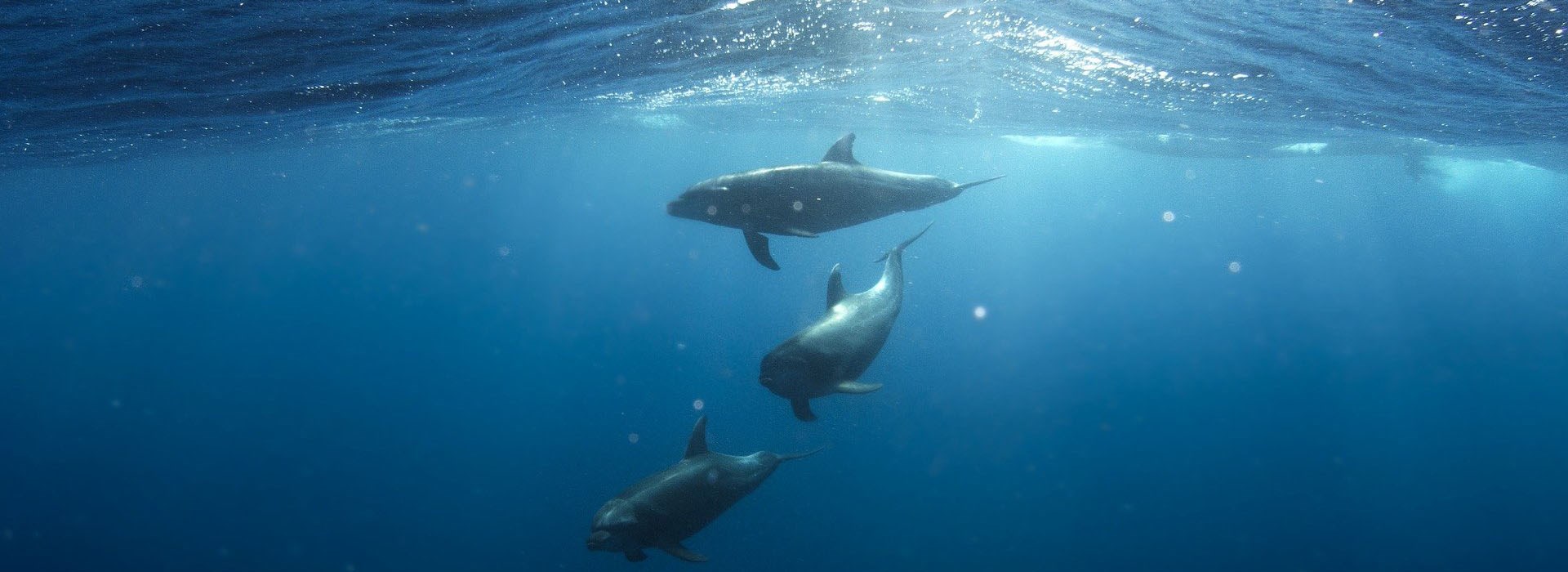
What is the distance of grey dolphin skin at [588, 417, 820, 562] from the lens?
6.47 m

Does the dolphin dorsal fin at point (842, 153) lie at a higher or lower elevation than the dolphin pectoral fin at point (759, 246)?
higher

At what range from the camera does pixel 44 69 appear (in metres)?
12.4

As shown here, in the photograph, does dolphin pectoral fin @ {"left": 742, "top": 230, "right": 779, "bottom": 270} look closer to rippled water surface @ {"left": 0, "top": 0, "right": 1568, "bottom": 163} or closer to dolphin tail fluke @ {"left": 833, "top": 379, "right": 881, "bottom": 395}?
dolphin tail fluke @ {"left": 833, "top": 379, "right": 881, "bottom": 395}

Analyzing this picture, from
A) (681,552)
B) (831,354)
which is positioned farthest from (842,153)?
(681,552)

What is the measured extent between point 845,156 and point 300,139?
1289 inches

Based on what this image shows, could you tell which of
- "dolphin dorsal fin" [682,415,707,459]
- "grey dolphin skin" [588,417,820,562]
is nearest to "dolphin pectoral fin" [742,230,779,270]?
"grey dolphin skin" [588,417,820,562]

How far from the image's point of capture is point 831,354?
5.34 m

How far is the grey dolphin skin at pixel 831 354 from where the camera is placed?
525cm

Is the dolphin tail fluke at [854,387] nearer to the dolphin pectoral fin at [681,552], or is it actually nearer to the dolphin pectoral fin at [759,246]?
the dolphin pectoral fin at [759,246]

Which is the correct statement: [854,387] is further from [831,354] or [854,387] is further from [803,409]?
[803,409]

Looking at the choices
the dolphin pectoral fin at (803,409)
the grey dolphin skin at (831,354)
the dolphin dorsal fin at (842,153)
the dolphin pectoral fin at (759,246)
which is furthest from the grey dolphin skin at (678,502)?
the dolphin dorsal fin at (842,153)

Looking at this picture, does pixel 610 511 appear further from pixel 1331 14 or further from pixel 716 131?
pixel 716 131

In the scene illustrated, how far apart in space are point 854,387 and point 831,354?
1.02 ft

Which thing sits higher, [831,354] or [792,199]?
[792,199]
